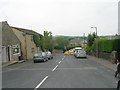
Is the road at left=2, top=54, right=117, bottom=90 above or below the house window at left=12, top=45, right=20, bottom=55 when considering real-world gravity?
below

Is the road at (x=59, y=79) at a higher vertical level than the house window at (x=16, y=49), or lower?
lower

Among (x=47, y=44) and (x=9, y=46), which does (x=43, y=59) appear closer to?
(x=9, y=46)

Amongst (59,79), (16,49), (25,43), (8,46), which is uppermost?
(25,43)

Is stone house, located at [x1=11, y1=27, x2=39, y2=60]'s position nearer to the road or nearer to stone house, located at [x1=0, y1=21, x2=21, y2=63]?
stone house, located at [x1=0, y1=21, x2=21, y2=63]

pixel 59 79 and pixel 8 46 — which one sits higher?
pixel 8 46

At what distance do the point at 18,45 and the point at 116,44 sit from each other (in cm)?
2043

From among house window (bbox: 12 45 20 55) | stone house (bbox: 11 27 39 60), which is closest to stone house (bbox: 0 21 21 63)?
house window (bbox: 12 45 20 55)

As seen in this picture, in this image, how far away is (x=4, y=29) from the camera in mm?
43688

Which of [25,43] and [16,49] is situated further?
[25,43]

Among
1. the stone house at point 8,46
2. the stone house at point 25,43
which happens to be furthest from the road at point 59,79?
the stone house at point 25,43

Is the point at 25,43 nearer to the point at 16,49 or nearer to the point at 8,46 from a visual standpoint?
the point at 16,49

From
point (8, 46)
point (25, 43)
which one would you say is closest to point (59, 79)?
point (8, 46)

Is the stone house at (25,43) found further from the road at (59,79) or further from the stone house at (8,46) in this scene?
the road at (59,79)

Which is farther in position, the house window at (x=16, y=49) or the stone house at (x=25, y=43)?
the stone house at (x=25, y=43)
